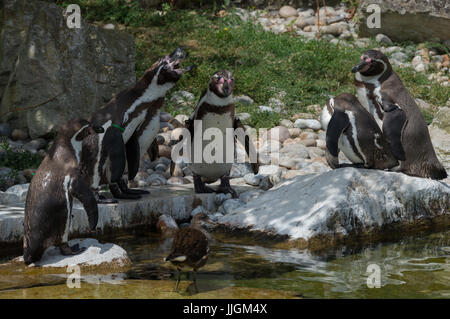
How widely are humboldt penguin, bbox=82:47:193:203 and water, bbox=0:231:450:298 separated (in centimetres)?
77

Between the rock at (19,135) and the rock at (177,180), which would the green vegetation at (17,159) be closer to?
the rock at (19,135)

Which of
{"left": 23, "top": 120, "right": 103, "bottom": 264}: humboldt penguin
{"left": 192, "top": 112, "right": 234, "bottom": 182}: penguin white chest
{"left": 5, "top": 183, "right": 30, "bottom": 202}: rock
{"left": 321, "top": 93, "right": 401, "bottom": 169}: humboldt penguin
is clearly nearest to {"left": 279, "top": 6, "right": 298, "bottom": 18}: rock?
{"left": 192, "top": 112, "right": 234, "bottom": 182}: penguin white chest

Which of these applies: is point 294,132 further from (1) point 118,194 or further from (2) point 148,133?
(1) point 118,194

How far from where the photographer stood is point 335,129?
6395 millimetres

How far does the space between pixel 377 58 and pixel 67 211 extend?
3.78 metres

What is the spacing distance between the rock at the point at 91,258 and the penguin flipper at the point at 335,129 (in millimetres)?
2502

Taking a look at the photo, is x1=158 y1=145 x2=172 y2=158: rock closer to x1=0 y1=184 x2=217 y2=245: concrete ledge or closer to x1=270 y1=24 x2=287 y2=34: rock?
x1=0 y1=184 x2=217 y2=245: concrete ledge

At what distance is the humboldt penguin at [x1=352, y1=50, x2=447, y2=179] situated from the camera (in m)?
6.82

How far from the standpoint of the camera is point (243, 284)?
4.55 meters

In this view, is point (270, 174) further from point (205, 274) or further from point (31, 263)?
point (31, 263)

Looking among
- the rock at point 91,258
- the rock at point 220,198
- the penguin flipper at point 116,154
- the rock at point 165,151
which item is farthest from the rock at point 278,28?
the rock at point 91,258

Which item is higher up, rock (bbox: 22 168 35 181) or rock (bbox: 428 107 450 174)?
rock (bbox: 428 107 450 174)

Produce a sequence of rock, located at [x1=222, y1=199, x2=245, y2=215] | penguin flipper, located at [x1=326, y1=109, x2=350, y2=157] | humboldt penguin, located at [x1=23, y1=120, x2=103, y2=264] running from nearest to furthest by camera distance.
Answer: humboldt penguin, located at [x1=23, y1=120, x2=103, y2=264] → penguin flipper, located at [x1=326, y1=109, x2=350, y2=157] → rock, located at [x1=222, y1=199, x2=245, y2=215]

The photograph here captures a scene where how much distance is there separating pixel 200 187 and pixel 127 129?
3.89 ft
